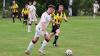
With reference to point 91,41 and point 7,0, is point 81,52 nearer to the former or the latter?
point 91,41

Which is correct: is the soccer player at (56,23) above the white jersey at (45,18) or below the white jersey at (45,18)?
below

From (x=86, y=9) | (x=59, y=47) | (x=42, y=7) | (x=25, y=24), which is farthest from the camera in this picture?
(x=86, y=9)

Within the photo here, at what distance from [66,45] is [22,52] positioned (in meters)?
3.60

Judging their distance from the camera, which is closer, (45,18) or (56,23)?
(45,18)

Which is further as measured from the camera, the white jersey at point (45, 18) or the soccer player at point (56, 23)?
the soccer player at point (56, 23)

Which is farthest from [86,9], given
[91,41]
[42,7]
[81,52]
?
[81,52]

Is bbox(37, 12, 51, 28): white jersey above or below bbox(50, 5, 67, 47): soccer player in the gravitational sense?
above

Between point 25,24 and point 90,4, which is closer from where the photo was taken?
point 25,24

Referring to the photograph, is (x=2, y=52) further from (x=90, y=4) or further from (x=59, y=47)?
(x=90, y=4)

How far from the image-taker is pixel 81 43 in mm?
22203

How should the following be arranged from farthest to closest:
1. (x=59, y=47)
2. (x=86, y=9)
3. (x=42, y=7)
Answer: (x=86, y=9), (x=42, y=7), (x=59, y=47)

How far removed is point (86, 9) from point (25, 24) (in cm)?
2107

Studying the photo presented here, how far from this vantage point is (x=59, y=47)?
798 inches

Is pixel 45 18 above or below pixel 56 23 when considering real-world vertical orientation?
above
